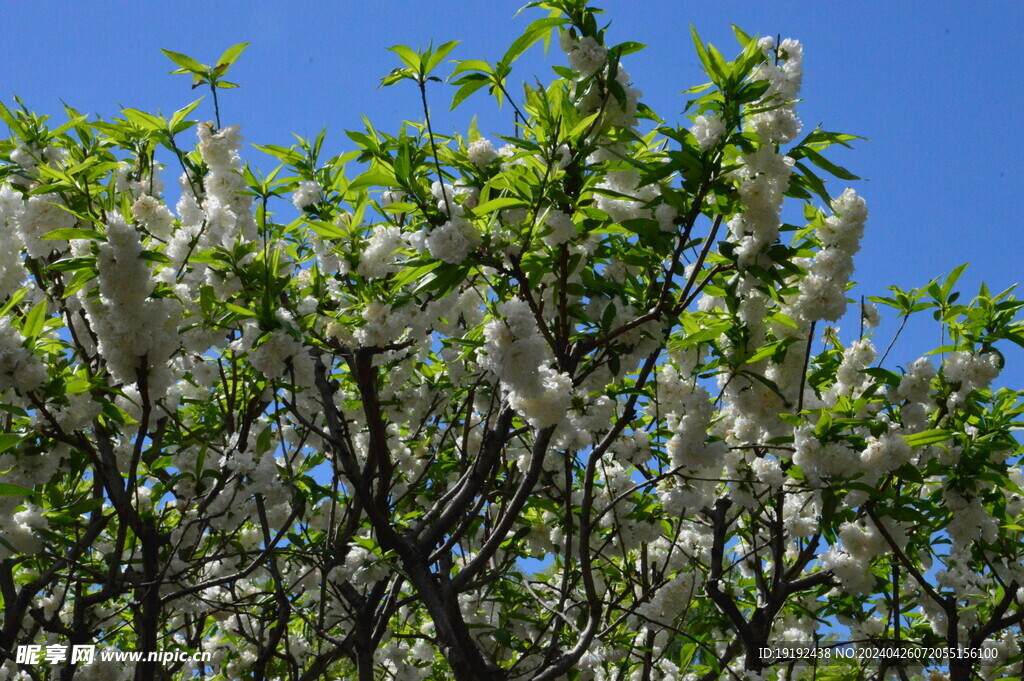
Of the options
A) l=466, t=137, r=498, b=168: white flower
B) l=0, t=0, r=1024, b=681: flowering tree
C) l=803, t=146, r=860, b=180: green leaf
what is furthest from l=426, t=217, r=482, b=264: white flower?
l=803, t=146, r=860, b=180: green leaf

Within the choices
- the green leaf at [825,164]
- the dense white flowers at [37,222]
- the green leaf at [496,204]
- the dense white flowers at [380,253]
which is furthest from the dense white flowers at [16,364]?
the green leaf at [825,164]

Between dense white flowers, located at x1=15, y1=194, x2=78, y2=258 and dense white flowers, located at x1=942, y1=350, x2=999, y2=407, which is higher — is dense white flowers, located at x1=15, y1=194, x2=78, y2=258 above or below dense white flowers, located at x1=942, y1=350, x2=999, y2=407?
above

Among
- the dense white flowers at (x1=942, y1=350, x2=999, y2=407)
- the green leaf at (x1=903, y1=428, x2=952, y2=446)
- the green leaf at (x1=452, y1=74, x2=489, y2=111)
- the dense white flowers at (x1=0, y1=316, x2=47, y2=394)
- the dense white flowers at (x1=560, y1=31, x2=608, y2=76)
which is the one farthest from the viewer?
the dense white flowers at (x1=942, y1=350, x2=999, y2=407)

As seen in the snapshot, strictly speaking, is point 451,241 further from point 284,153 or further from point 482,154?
point 284,153

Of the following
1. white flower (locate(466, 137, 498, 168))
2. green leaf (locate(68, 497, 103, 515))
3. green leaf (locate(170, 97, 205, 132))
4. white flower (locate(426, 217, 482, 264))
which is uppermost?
green leaf (locate(170, 97, 205, 132))

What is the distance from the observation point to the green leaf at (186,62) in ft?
13.2

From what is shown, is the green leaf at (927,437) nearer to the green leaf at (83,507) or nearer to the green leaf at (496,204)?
the green leaf at (496,204)

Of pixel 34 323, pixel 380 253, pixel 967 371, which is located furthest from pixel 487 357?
pixel 967 371

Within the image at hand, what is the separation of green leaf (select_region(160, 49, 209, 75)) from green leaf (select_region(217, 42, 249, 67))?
3.0 inches

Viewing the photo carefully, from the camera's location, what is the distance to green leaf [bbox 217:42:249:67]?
157 inches

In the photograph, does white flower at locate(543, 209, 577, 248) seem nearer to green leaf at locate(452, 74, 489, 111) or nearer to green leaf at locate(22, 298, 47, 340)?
green leaf at locate(452, 74, 489, 111)

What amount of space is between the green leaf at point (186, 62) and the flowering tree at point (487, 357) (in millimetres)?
17

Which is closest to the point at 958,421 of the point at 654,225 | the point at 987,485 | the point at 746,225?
the point at 987,485

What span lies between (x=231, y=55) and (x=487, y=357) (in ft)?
5.67
